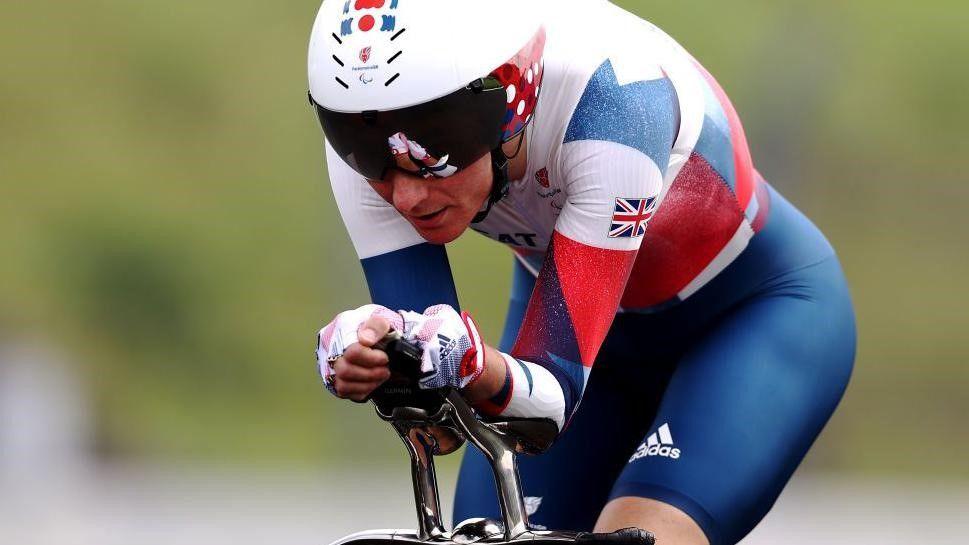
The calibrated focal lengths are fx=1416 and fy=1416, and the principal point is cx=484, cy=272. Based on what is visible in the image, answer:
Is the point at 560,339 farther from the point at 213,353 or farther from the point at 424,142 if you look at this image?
the point at 213,353

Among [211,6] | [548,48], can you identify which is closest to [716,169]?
[548,48]

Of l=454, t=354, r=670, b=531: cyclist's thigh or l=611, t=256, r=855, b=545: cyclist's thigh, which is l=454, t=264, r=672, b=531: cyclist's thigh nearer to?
l=454, t=354, r=670, b=531: cyclist's thigh

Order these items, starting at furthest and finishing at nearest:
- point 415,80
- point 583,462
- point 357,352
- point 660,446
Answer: point 583,462 → point 660,446 → point 415,80 → point 357,352

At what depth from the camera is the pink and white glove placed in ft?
8.30

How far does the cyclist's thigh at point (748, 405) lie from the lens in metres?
3.24

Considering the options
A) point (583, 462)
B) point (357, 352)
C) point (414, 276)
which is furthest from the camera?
point (583, 462)

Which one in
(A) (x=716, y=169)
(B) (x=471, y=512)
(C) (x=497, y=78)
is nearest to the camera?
(C) (x=497, y=78)

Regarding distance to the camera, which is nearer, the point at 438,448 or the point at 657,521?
the point at 438,448

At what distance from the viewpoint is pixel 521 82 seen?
2.81 m

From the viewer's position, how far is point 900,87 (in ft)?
50.1

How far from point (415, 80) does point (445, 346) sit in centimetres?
51

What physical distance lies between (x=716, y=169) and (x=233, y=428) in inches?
416

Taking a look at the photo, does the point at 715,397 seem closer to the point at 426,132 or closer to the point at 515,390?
the point at 515,390

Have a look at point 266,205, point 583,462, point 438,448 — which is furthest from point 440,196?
point 266,205
